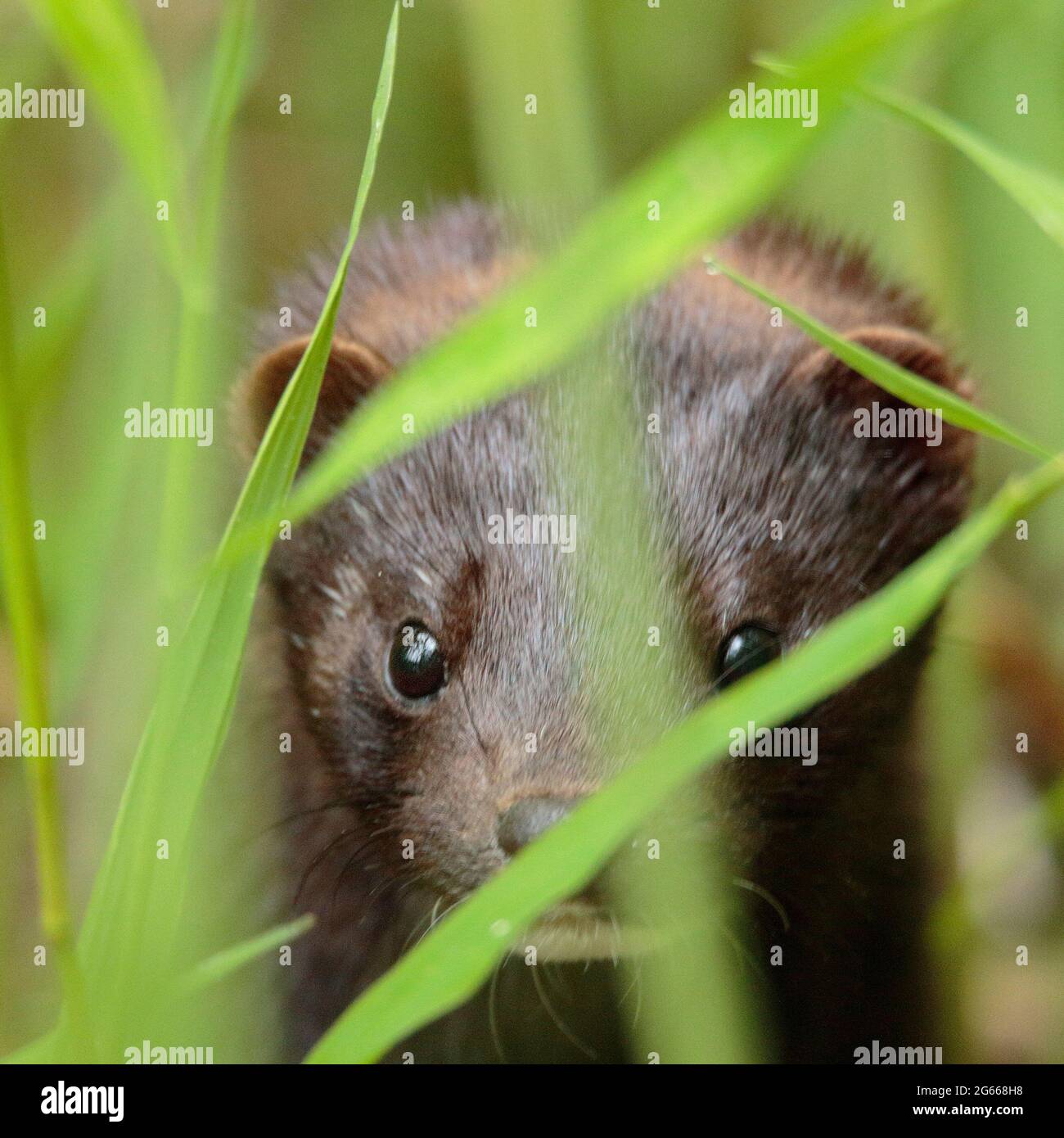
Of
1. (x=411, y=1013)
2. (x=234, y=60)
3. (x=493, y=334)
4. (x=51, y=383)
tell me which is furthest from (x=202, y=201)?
(x=51, y=383)

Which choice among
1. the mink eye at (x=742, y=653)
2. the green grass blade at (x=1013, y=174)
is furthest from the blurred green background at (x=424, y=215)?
the mink eye at (x=742, y=653)

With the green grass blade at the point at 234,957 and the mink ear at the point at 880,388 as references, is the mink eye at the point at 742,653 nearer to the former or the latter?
the mink ear at the point at 880,388

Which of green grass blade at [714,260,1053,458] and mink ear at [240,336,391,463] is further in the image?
mink ear at [240,336,391,463]

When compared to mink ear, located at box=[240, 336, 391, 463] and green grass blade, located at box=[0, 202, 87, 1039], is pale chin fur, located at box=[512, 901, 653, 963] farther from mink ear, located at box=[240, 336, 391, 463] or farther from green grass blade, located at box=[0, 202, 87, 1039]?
mink ear, located at box=[240, 336, 391, 463]

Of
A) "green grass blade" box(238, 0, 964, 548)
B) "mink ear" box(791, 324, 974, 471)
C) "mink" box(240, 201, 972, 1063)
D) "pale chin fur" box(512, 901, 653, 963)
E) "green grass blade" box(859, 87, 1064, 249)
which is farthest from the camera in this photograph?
"mink ear" box(791, 324, 974, 471)

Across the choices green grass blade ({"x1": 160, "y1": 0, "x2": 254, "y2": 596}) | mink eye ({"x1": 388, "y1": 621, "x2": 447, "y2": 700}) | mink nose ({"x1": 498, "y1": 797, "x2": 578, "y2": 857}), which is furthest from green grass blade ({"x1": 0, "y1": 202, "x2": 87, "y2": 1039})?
mink eye ({"x1": 388, "y1": 621, "x2": 447, "y2": 700})

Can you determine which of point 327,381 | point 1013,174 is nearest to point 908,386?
point 1013,174

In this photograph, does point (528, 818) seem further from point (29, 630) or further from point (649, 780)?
point (29, 630)
